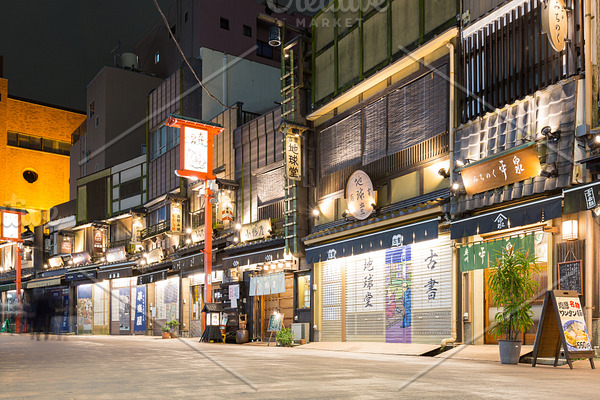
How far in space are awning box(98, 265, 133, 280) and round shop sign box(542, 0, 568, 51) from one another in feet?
105

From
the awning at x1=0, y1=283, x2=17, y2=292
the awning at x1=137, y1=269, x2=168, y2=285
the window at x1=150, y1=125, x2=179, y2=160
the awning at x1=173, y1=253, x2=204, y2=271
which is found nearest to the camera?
the awning at x1=173, y1=253, x2=204, y2=271

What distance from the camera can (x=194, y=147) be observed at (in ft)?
97.3

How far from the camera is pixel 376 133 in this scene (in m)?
22.7

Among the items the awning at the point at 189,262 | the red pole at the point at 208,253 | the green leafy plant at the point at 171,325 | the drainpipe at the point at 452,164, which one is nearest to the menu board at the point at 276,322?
the red pole at the point at 208,253

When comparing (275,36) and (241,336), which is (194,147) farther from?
(241,336)

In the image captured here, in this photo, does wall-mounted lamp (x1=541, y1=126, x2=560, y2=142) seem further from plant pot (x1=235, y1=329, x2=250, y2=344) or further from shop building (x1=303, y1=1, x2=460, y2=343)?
plant pot (x1=235, y1=329, x2=250, y2=344)

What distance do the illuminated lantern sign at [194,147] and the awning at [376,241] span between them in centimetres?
727

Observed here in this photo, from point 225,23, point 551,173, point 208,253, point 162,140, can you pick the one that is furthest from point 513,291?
point 225,23

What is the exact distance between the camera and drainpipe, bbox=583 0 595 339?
1417 cm

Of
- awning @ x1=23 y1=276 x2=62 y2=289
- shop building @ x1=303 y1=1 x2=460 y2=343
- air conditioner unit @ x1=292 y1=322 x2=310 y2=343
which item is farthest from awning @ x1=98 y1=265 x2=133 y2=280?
shop building @ x1=303 y1=1 x2=460 y2=343

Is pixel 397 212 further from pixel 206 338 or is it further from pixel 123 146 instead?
pixel 123 146

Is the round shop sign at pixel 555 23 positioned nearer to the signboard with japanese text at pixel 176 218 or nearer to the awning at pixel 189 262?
the awning at pixel 189 262

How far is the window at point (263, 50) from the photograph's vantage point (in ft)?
145

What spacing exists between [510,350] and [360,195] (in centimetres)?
990
